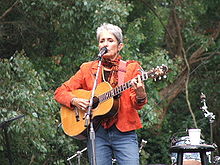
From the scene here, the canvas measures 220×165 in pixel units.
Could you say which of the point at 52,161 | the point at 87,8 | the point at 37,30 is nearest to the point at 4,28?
the point at 37,30

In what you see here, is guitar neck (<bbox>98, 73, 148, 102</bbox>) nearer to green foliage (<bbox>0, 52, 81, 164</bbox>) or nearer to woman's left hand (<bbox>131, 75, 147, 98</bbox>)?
woman's left hand (<bbox>131, 75, 147, 98</bbox>)

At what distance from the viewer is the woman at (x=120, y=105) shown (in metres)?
4.65

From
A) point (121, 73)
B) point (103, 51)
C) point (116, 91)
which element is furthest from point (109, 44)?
point (116, 91)

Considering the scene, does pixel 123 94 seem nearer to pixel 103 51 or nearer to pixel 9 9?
pixel 103 51

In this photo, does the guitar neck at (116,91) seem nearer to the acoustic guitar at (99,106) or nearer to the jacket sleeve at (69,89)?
the acoustic guitar at (99,106)

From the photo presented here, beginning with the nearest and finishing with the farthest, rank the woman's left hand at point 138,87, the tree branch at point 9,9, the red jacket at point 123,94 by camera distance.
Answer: the woman's left hand at point 138,87, the red jacket at point 123,94, the tree branch at point 9,9

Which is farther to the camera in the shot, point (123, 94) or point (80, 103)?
point (80, 103)

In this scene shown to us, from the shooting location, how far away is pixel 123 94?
481 centimetres

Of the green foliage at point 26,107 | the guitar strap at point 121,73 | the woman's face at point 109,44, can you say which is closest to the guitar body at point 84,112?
the guitar strap at point 121,73

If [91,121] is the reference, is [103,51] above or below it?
above

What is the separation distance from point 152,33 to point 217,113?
3139mm

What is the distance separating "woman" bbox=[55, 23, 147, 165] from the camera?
183 inches

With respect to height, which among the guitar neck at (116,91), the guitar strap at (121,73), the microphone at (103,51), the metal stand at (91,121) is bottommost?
the metal stand at (91,121)

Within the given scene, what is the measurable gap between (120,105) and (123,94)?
9 cm
